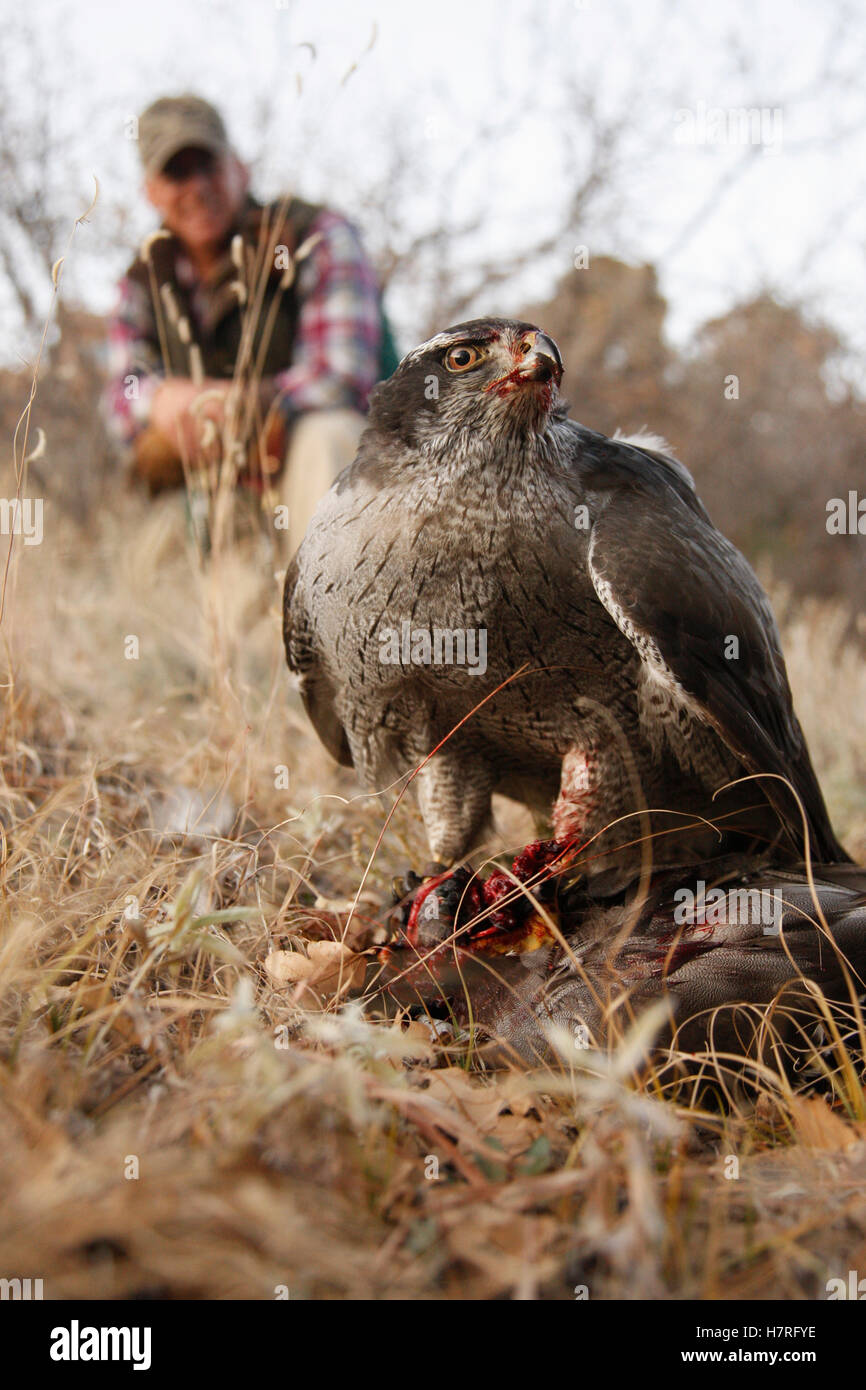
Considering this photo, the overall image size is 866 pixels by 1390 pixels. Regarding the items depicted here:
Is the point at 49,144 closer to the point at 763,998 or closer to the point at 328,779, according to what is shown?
the point at 328,779

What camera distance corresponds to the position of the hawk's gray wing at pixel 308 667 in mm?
3137

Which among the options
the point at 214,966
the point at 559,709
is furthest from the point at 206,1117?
the point at 559,709

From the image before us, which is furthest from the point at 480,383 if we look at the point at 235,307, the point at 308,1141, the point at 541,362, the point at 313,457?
the point at 235,307

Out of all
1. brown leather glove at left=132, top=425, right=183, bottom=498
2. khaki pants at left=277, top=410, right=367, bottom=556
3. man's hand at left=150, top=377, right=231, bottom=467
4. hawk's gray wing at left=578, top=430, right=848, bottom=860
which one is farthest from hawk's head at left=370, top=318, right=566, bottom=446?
brown leather glove at left=132, top=425, right=183, bottom=498

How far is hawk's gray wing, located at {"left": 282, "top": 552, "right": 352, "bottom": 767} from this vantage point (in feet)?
10.3

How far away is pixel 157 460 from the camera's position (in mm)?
6195

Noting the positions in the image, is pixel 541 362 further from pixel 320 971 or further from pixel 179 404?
pixel 179 404

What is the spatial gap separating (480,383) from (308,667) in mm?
1165

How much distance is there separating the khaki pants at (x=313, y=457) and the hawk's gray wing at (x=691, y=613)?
8.15ft

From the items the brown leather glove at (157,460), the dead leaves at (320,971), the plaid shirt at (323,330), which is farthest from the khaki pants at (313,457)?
Result: the dead leaves at (320,971)

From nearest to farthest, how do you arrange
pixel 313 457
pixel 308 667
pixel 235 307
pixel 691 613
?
pixel 691 613, pixel 308 667, pixel 313 457, pixel 235 307

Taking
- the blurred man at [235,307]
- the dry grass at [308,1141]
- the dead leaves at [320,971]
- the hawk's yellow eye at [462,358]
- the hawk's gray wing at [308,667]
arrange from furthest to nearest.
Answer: the blurred man at [235,307] → the hawk's gray wing at [308,667] → the hawk's yellow eye at [462,358] → the dead leaves at [320,971] → the dry grass at [308,1141]

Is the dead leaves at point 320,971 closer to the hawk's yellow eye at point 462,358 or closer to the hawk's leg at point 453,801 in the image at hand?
the hawk's leg at point 453,801

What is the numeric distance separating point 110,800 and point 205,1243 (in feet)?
7.65
